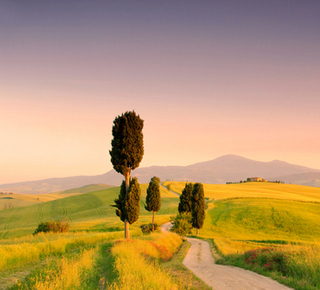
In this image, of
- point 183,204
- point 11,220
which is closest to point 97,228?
point 183,204

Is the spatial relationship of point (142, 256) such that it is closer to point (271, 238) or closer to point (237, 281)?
point (237, 281)

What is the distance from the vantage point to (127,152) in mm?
26766

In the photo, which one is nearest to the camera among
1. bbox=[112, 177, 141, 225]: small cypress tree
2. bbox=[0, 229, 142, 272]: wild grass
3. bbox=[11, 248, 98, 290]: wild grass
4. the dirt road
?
bbox=[11, 248, 98, 290]: wild grass

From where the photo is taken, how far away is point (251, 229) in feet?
187

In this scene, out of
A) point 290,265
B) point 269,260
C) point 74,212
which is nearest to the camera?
point 290,265

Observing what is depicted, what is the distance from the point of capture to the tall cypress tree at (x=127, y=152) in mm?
26484

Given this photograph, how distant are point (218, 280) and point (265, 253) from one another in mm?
7011

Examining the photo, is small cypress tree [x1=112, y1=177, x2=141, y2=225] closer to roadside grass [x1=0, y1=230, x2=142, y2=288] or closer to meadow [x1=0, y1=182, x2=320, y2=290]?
meadow [x1=0, y1=182, x2=320, y2=290]

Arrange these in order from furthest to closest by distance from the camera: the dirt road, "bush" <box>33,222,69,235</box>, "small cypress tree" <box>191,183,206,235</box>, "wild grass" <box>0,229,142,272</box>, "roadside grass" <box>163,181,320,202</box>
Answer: "roadside grass" <box>163,181,320,202</box>
"small cypress tree" <box>191,183,206,235</box>
"bush" <box>33,222,69,235</box>
"wild grass" <box>0,229,142,272</box>
the dirt road

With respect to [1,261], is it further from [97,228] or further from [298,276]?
[97,228]

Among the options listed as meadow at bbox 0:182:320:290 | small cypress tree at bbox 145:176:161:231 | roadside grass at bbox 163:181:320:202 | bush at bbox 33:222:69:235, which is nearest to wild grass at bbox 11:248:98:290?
meadow at bbox 0:182:320:290

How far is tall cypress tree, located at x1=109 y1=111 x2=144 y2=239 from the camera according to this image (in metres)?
26.5

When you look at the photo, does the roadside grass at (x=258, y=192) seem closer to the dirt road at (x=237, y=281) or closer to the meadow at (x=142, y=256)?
the meadow at (x=142, y=256)

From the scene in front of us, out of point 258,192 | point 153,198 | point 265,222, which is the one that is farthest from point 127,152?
point 258,192
